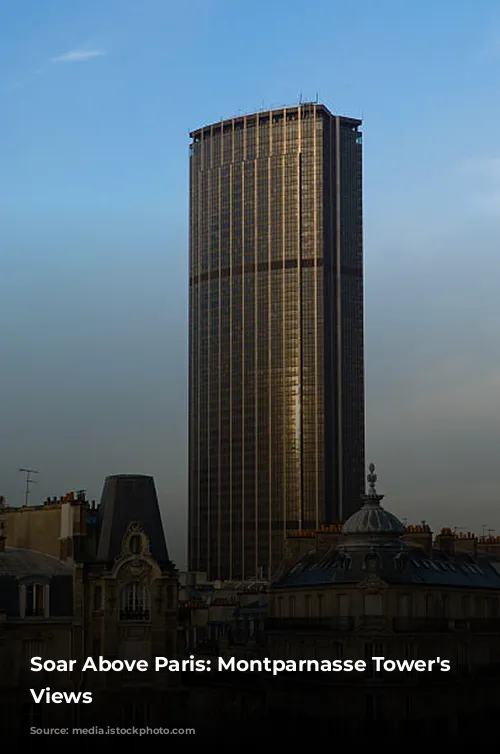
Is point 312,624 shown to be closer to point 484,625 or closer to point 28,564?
point 484,625

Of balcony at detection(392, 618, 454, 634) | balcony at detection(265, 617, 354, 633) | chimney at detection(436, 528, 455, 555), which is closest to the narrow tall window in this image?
balcony at detection(265, 617, 354, 633)

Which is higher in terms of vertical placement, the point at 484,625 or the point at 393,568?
the point at 393,568

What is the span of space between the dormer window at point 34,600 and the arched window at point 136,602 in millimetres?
3931

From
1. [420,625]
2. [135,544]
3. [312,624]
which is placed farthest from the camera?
[312,624]

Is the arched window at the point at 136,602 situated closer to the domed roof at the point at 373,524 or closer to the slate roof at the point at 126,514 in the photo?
the slate roof at the point at 126,514

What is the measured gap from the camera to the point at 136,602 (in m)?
66.5

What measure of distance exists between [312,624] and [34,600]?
66.7 feet

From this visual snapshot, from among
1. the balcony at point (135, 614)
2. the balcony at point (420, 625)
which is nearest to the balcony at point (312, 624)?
the balcony at point (420, 625)

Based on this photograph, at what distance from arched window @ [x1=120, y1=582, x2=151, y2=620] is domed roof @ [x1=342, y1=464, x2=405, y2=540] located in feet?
57.3

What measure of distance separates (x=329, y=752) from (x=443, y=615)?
42.0 ft

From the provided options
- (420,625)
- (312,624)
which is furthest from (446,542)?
(312,624)

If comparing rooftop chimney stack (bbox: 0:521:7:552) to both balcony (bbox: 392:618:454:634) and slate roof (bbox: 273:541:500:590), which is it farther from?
balcony (bbox: 392:618:454:634)

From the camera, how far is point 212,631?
9744 centimetres

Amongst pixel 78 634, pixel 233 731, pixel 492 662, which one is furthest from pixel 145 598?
pixel 492 662
